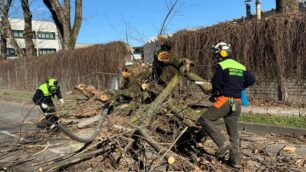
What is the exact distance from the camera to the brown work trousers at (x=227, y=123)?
6508 millimetres

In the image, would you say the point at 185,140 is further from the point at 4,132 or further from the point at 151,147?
the point at 4,132

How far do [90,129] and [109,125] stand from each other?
61 cm

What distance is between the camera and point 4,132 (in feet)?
38.4

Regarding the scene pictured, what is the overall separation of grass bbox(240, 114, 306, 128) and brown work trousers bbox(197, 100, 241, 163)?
12.5 feet

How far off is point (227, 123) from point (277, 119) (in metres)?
4.66

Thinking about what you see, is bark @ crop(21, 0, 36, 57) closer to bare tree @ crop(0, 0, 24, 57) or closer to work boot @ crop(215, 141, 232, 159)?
bare tree @ crop(0, 0, 24, 57)

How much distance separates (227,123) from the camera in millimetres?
6730

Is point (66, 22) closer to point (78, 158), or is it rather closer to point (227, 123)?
point (78, 158)

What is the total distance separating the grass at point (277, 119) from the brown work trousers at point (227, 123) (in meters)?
3.82

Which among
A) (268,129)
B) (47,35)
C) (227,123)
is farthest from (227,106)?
(47,35)

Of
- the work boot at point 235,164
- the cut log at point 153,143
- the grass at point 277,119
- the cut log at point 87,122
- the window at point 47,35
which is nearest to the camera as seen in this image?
the cut log at point 153,143

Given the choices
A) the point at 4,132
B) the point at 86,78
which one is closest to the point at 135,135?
the point at 4,132

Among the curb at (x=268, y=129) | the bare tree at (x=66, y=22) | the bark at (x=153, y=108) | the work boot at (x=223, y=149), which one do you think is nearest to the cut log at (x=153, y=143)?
the bark at (x=153, y=108)

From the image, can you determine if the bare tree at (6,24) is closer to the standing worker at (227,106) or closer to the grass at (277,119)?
the grass at (277,119)
